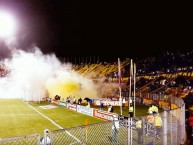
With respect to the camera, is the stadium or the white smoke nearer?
the stadium

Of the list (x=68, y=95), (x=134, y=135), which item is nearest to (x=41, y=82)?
(x=68, y=95)

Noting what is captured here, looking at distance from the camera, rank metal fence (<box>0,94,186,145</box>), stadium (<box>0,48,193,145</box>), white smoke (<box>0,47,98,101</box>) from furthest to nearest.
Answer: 1. white smoke (<box>0,47,98,101</box>)
2. stadium (<box>0,48,193,145</box>)
3. metal fence (<box>0,94,186,145</box>)

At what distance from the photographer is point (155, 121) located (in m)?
14.9

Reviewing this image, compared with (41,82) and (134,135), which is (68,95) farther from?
(134,135)

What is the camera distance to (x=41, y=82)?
5538 centimetres

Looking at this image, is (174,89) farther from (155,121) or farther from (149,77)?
(155,121)

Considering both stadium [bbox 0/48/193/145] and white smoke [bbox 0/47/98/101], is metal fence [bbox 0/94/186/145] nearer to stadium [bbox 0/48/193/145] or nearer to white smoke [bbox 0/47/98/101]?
stadium [bbox 0/48/193/145]

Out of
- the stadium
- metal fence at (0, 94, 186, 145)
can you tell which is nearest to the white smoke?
the stadium

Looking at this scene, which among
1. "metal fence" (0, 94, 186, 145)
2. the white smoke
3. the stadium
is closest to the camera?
"metal fence" (0, 94, 186, 145)

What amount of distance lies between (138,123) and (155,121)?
1.39 metres

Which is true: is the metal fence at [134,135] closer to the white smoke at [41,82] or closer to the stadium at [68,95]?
the stadium at [68,95]

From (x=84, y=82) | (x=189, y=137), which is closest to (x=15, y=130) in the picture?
(x=189, y=137)

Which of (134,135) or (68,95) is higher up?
(68,95)

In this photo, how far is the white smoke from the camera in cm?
5294
